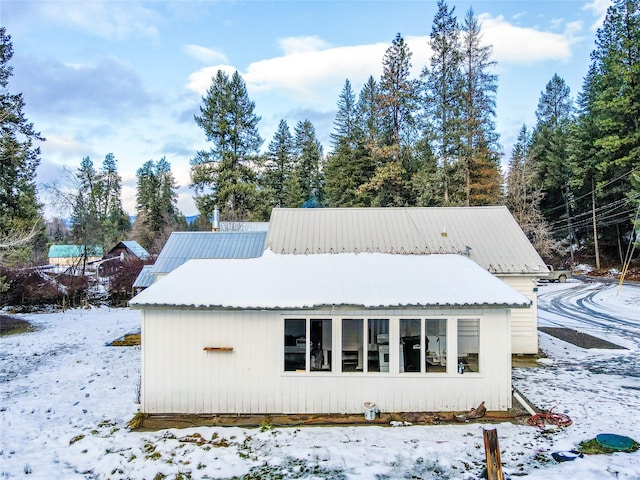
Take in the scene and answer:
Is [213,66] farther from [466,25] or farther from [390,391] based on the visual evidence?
[390,391]

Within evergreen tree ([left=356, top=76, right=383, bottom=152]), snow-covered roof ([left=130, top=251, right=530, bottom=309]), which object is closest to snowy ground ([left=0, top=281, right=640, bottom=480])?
snow-covered roof ([left=130, top=251, right=530, bottom=309])

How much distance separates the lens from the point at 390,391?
738 cm

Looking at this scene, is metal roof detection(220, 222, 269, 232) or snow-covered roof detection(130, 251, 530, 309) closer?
snow-covered roof detection(130, 251, 530, 309)

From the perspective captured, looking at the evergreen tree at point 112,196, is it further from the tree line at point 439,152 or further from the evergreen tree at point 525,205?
the evergreen tree at point 525,205

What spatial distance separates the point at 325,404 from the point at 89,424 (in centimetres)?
414

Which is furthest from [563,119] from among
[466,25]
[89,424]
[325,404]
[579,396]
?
[89,424]

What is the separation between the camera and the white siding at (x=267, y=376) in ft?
24.1

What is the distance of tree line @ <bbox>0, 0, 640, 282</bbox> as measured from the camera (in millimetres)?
25750

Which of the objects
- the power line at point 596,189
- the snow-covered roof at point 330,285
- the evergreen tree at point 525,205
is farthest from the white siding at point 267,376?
the power line at point 596,189

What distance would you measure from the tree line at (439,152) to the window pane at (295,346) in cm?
1432

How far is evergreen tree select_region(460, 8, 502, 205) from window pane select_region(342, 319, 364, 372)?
20672 mm

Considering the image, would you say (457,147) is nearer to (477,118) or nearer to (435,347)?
(477,118)

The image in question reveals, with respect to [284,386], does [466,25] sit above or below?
above

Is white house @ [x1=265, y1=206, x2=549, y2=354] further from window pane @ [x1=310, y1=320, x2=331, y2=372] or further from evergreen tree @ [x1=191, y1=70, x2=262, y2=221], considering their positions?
evergreen tree @ [x1=191, y1=70, x2=262, y2=221]
